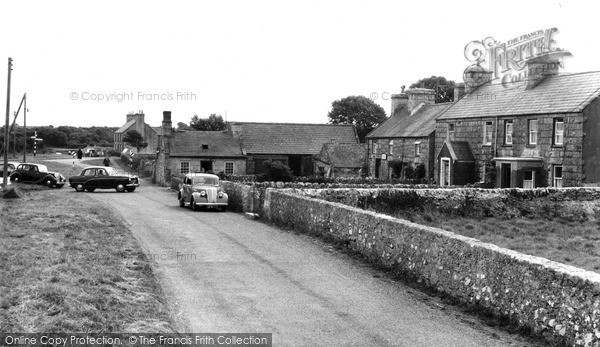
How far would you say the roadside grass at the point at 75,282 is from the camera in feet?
26.2

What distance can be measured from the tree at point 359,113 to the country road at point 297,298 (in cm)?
8424

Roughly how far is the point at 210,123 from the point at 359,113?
23781 mm

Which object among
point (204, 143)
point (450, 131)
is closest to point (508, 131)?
point (450, 131)

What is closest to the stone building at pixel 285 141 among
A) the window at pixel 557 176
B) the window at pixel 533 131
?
the window at pixel 533 131

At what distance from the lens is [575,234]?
21.4 metres

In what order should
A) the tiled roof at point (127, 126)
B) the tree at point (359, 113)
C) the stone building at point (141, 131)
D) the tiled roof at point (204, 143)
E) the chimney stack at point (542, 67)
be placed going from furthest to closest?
1. the tiled roof at point (127, 126)
2. the tree at point (359, 113)
3. the stone building at point (141, 131)
4. the tiled roof at point (204, 143)
5. the chimney stack at point (542, 67)

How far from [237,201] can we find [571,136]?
1832 centimetres

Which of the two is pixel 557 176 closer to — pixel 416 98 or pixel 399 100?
pixel 416 98

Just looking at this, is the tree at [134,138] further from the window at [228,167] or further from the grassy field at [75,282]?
the grassy field at [75,282]

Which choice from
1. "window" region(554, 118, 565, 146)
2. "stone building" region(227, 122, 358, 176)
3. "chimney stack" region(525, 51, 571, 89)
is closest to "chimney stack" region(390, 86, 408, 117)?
"stone building" region(227, 122, 358, 176)

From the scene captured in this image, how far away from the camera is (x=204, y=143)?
57.1 meters

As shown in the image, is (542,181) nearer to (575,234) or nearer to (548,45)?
(548,45)

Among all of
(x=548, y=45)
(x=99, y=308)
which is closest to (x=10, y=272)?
(x=99, y=308)

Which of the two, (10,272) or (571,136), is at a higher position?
(571,136)
